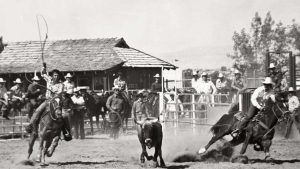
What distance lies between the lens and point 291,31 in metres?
44.2

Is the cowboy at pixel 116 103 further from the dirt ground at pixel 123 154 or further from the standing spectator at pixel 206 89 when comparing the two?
the standing spectator at pixel 206 89

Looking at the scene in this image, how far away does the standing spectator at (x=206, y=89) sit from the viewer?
1931 centimetres

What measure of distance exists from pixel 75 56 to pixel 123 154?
22892 millimetres

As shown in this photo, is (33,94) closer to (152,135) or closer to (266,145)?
(152,135)

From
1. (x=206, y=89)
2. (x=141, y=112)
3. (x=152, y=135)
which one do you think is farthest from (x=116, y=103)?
(x=152, y=135)

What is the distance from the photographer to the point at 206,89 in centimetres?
1986

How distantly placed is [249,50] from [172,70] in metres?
11.7

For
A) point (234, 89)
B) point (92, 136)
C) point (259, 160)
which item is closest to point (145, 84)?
point (92, 136)

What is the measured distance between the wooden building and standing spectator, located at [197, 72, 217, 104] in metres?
13.8

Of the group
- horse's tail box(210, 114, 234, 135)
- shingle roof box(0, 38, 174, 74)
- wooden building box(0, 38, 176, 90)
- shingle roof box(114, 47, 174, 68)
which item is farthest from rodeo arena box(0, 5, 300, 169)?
shingle roof box(114, 47, 174, 68)

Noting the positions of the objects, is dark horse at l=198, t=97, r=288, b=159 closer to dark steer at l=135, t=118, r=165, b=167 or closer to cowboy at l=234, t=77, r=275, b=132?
cowboy at l=234, t=77, r=275, b=132

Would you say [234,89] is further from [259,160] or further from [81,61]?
[81,61]

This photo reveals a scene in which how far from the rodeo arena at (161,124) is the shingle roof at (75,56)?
35.3ft

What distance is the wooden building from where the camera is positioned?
34281 millimetres
